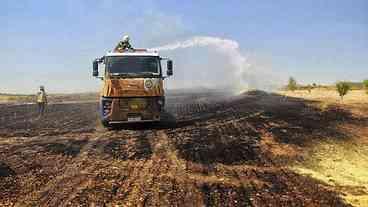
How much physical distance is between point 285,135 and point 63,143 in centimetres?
721

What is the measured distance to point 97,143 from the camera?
13234mm

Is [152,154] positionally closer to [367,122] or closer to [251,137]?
[251,137]

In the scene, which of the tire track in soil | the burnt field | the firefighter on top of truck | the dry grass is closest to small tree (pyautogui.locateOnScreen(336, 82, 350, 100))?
the dry grass

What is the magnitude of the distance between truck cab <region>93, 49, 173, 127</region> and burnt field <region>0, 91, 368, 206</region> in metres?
0.66

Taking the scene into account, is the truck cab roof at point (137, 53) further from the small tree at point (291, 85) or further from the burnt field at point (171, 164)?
the small tree at point (291, 85)

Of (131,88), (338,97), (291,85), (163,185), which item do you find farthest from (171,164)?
(291,85)

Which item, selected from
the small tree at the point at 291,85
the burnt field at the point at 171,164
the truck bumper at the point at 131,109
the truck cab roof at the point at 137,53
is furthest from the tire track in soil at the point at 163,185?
the small tree at the point at 291,85

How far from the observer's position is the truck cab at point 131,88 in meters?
15.7

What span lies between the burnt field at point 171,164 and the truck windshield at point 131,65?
223 centimetres

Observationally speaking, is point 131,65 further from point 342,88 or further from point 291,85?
point 291,85

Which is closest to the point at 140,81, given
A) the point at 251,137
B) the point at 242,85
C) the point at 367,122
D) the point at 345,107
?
the point at 251,137

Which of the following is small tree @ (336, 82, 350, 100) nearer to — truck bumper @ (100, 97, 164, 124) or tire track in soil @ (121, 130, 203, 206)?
truck bumper @ (100, 97, 164, 124)

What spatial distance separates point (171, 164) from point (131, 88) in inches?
238

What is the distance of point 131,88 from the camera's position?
15.7m
